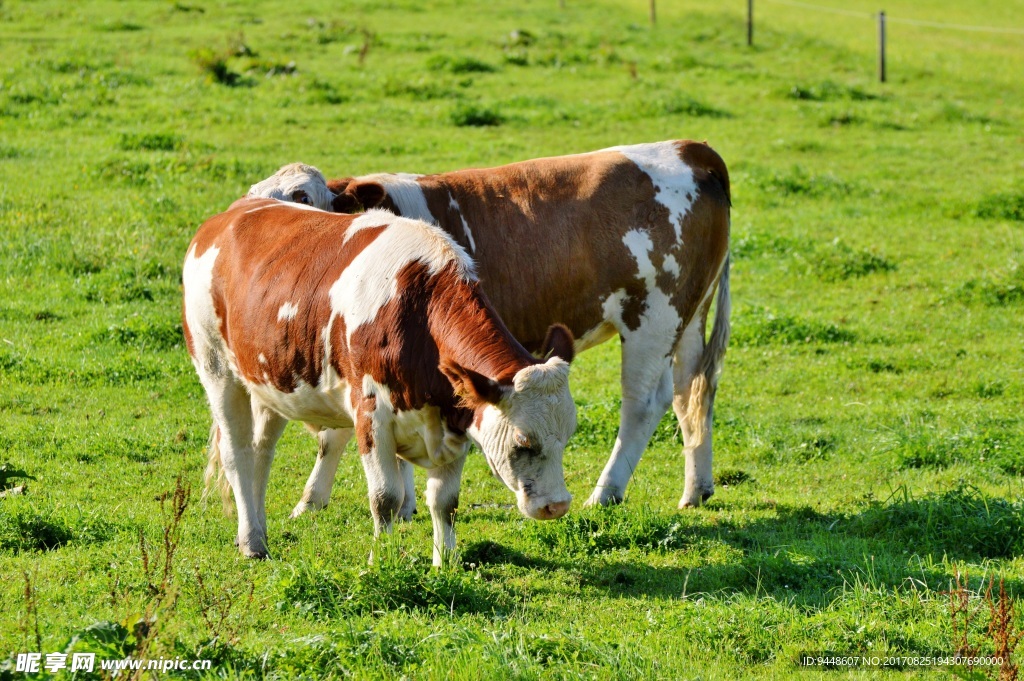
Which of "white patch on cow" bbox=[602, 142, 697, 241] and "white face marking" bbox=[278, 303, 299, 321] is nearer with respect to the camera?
"white face marking" bbox=[278, 303, 299, 321]

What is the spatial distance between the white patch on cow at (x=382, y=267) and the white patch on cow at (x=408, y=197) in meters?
1.29

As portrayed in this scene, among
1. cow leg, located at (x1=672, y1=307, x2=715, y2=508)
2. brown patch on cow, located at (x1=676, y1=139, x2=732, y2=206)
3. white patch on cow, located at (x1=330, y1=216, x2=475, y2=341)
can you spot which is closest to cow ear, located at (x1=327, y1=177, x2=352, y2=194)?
white patch on cow, located at (x1=330, y1=216, x2=475, y2=341)

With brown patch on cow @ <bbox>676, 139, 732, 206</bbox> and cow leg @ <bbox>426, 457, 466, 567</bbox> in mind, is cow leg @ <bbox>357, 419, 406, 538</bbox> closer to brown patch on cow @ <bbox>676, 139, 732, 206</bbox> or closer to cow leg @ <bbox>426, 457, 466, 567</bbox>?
cow leg @ <bbox>426, 457, 466, 567</bbox>

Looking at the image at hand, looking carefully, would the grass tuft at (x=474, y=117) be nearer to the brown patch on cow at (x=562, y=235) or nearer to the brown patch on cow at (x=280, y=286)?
the brown patch on cow at (x=562, y=235)

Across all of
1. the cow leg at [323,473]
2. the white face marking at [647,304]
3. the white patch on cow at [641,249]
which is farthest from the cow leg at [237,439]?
the white patch on cow at [641,249]

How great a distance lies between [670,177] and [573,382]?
2.98 metres

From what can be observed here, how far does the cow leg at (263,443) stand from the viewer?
695 centimetres

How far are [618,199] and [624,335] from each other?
0.92 m

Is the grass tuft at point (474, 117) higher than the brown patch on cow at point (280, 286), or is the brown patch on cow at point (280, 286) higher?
the brown patch on cow at point (280, 286)

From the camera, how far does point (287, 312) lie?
20.1 feet

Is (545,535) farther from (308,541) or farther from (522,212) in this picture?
(522,212)

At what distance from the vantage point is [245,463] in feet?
22.2

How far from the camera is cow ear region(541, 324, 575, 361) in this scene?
577 centimetres

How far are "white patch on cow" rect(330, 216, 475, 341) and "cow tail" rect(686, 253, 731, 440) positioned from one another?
106 inches
